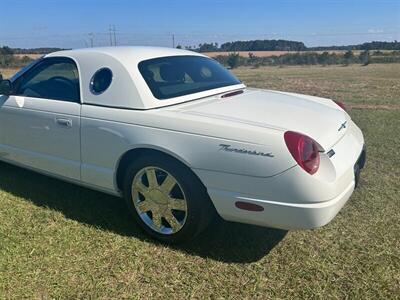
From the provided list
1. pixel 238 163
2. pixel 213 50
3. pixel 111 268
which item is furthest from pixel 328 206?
pixel 213 50

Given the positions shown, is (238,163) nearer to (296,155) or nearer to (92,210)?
(296,155)

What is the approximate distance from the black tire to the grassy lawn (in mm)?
156

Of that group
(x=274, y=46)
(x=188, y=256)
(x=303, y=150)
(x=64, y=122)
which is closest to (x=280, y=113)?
(x=303, y=150)

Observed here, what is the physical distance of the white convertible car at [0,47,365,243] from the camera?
2.67 meters

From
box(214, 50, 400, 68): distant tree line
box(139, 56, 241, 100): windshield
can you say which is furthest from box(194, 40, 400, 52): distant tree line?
box(139, 56, 241, 100): windshield

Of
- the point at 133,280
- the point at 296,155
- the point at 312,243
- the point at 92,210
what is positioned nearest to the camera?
the point at 296,155

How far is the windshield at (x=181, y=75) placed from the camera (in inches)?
135

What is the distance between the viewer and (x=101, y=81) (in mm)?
3492

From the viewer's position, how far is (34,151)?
3.95 m

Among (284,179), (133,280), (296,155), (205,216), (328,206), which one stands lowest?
(133,280)

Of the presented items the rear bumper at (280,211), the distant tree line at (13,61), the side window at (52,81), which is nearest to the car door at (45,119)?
the side window at (52,81)

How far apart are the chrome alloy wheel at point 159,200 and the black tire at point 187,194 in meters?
0.04

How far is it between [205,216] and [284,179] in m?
0.72

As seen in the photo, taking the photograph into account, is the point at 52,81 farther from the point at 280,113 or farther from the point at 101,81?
the point at 280,113
